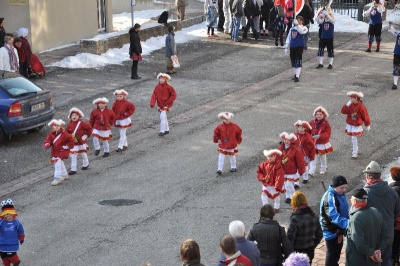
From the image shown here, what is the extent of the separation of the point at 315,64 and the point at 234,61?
261 cm

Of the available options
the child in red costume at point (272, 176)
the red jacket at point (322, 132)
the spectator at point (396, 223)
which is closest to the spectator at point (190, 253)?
the spectator at point (396, 223)

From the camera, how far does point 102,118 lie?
17125 mm

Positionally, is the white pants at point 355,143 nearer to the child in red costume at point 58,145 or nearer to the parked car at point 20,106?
the child in red costume at point 58,145

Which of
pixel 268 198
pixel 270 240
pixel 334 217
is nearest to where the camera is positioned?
pixel 270 240

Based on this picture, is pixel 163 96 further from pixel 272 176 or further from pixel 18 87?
pixel 272 176

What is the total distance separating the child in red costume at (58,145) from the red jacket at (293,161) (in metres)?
4.31

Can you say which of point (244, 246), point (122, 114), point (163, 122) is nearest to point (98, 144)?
point (122, 114)

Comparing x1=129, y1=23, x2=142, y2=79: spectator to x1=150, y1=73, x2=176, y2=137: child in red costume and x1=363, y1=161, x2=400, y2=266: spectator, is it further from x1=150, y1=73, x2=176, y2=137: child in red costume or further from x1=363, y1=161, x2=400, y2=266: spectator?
x1=363, y1=161, x2=400, y2=266: spectator

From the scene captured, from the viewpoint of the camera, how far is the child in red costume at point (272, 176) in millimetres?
13594

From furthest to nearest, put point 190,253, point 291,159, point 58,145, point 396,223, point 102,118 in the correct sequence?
point 102,118 < point 58,145 < point 291,159 < point 396,223 < point 190,253

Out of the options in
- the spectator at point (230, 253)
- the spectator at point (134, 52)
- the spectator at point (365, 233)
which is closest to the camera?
the spectator at point (230, 253)

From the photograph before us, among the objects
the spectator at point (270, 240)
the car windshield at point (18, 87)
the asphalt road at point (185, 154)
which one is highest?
the spectator at point (270, 240)

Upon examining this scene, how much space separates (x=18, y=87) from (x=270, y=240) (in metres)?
10.4

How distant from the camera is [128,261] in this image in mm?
12148
